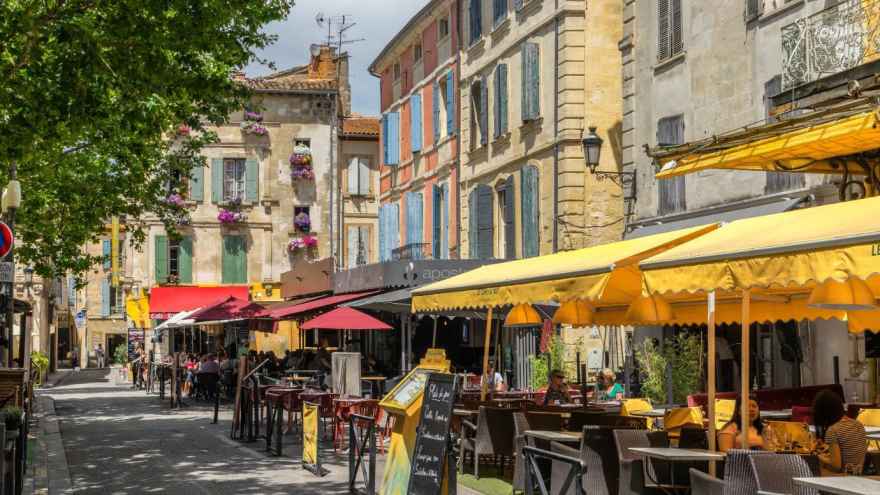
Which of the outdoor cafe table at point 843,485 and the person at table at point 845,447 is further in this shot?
the person at table at point 845,447

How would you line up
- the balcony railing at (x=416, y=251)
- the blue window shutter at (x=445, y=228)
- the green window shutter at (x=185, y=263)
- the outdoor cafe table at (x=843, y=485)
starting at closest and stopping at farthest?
the outdoor cafe table at (x=843, y=485) < the blue window shutter at (x=445, y=228) < the balcony railing at (x=416, y=251) < the green window shutter at (x=185, y=263)

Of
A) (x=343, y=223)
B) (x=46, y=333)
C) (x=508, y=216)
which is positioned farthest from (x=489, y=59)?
(x=46, y=333)

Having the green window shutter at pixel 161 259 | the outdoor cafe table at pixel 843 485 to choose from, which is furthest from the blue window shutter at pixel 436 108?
the outdoor cafe table at pixel 843 485

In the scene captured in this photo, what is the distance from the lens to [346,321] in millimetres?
23062

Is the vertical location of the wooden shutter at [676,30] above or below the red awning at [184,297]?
above


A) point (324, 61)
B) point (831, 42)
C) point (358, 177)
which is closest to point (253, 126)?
point (358, 177)

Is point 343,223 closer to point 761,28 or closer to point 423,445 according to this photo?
point 761,28

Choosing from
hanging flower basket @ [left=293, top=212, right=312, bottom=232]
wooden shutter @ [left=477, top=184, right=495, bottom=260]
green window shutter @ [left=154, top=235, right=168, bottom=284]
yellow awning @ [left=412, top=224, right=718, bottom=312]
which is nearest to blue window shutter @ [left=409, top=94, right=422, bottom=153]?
wooden shutter @ [left=477, top=184, right=495, bottom=260]

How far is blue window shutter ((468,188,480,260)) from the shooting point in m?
30.3

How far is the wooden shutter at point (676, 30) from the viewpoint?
21781mm

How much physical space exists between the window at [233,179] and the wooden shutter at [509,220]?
2149 cm

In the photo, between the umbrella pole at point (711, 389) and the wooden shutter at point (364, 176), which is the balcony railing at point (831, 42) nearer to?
the umbrella pole at point (711, 389)

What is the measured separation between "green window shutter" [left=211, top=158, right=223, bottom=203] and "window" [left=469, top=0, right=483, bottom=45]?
62.0 feet

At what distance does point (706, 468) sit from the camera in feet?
30.2
